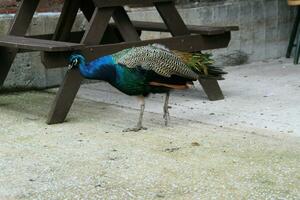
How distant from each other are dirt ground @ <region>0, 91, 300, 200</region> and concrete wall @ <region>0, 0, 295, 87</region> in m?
1.57

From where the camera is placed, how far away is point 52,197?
12.8 feet

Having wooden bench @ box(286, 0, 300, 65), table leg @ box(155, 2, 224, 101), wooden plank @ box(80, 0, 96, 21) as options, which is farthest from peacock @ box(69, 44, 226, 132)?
wooden bench @ box(286, 0, 300, 65)

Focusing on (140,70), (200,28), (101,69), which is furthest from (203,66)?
(101,69)

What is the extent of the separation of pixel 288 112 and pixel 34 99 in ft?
9.30

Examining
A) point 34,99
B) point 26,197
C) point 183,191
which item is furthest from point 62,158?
point 34,99

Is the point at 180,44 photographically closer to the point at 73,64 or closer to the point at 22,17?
the point at 73,64

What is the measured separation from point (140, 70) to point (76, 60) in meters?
0.61

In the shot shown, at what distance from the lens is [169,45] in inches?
257

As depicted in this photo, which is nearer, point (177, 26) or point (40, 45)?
point (40, 45)

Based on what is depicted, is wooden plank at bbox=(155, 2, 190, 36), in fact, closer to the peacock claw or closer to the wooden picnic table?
the wooden picnic table

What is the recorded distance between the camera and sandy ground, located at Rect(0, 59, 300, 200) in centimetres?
400

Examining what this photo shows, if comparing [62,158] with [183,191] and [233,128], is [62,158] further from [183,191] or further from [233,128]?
[233,128]

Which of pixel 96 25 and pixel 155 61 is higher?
pixel 96 25

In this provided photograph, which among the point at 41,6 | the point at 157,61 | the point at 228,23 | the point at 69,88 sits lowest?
the point at 228,23
